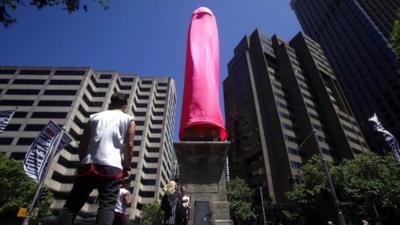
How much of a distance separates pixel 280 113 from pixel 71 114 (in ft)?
157

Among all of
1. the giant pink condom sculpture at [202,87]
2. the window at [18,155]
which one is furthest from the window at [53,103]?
the giant pink condom sculpture at [202,87]

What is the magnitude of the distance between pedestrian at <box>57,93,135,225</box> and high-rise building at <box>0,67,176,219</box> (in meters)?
45.3

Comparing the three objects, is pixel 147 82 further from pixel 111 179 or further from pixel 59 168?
pixel 111 179

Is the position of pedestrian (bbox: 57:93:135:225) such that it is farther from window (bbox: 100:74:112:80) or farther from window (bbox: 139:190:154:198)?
window (bbox: 100:74:112:80)

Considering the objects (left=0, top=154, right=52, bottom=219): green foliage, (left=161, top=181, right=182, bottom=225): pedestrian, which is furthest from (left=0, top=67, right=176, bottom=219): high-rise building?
(left=161, top=181, right=182, bottom=225): pedestrian

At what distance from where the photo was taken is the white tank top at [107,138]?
241cm

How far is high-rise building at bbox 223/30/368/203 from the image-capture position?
51156 mm

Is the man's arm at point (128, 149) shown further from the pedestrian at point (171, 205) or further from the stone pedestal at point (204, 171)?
the stone pedestal at point (204, 171)

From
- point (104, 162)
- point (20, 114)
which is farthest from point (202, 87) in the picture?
point (20, 114)

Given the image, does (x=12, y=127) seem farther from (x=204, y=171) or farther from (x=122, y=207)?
(x=122, y=207)

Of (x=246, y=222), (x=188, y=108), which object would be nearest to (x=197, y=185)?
(x=188, y=108)

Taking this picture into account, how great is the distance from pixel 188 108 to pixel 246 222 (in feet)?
113

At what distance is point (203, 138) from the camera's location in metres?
7.46

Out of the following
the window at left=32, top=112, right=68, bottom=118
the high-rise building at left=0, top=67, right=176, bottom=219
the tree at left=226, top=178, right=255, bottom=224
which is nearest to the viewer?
the tree at left=226, top=178, right=255, bottom=224
